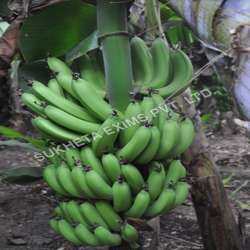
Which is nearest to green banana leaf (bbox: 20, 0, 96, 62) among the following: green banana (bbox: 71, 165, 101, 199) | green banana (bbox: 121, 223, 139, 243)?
green banana (bbox: 71, 165, 101, 199)

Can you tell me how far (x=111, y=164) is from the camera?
84 cm

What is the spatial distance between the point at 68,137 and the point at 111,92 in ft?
0.63

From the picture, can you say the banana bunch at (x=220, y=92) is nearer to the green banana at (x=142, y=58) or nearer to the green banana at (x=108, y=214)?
the green banana at (x=142, y=58)

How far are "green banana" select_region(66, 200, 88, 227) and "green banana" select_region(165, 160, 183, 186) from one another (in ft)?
0.98

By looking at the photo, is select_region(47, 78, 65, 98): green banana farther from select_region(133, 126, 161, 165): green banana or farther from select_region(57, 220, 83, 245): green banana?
select_region(57, 220, 83, 245): green banana

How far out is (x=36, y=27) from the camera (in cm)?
98

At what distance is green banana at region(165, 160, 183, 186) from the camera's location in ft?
3.13

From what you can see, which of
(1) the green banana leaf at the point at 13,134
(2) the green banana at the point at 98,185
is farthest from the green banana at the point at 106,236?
(1) the green banana leaf at the point at 13,134

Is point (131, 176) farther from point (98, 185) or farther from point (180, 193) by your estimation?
point (180, 193)

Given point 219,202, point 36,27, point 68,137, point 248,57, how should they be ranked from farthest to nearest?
1. point 219,202
2. point 36,27
3. point 68,137
4. point 248,57

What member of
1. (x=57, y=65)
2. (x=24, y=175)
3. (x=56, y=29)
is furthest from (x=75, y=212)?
(x=24, y=175)

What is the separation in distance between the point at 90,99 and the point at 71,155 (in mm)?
188

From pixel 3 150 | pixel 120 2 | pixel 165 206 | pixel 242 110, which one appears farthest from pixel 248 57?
pixel 3 150

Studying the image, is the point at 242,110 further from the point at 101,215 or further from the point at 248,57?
the point at 101,215
